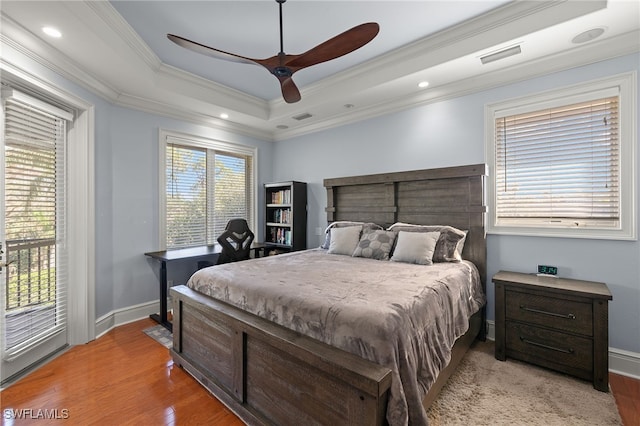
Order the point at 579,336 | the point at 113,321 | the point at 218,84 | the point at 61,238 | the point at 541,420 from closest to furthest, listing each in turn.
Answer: the point at 541,420 < the point at 579,336 < the point at 61,238 < the point at 113,321 < the point at 218,84

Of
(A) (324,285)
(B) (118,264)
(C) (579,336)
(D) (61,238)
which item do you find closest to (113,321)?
(B) (118,264)

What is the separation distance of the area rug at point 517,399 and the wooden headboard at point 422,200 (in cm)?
85

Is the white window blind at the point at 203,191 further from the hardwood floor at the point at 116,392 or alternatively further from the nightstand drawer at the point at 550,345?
the nightstand drawer at the point at 550,345

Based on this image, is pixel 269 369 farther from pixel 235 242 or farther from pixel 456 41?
pixel 456 41

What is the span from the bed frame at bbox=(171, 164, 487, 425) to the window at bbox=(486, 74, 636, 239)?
0.31 m

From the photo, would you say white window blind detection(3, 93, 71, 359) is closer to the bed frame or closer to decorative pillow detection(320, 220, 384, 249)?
the bed frame

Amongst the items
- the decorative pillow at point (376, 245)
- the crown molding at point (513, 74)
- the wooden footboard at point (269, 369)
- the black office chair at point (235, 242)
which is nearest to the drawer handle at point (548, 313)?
the decorative pillow at point (376, 245)

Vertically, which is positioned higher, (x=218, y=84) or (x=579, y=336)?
(x=218, y=84)

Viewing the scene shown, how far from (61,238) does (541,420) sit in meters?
4.05

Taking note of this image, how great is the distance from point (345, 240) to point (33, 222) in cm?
286

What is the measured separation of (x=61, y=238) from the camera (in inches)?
107

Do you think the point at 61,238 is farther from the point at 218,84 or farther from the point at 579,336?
the point at 579,336

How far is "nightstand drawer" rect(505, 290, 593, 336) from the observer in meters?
2.13

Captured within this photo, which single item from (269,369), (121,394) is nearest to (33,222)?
(121,394)
